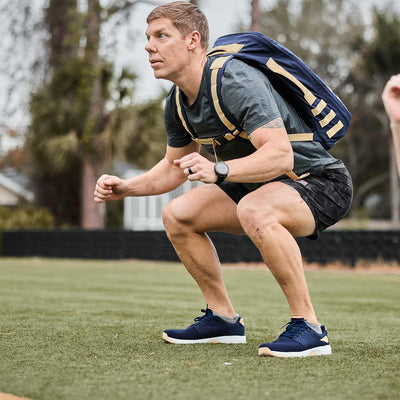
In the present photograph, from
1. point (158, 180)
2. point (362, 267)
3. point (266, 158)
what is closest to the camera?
point (266, 158)

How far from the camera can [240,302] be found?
7.02 metres

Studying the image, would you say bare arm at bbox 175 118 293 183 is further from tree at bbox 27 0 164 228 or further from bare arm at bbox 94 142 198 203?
tree at bbox 27 0 164 228

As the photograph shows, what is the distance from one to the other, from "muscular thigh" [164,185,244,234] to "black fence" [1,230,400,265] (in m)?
10.7

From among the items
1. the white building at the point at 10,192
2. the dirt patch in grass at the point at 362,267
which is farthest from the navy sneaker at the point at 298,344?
the white building at the point at 10,192

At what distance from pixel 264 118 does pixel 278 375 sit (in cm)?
113

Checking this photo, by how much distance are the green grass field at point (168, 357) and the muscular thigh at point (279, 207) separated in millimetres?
644

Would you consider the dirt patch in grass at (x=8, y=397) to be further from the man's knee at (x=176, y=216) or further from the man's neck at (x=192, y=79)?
the man's neck at (x=192, y=79)

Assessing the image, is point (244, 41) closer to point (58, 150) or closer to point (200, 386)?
point (200, 386)

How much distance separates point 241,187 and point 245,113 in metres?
0.62

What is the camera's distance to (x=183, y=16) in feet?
11.0

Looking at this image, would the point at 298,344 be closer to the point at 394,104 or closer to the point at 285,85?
the point at 285,85

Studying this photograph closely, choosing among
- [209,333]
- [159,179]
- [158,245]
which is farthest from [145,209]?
[209,333]

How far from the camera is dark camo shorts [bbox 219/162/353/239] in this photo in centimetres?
336

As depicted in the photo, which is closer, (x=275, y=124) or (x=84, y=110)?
(x=275, y=124)
